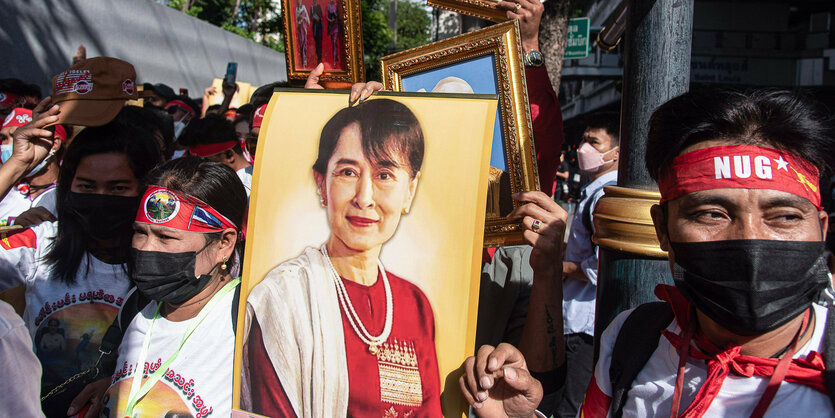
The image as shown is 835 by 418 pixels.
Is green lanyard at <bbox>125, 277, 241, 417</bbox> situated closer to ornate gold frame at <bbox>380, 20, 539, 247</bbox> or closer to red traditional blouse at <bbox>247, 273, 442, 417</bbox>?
red traditional blouse at <bbox>247, 273, 442, 417</bbox>

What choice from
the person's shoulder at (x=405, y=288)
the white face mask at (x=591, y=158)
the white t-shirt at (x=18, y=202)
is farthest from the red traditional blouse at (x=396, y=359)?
the white face mask at (x=591, y=158)

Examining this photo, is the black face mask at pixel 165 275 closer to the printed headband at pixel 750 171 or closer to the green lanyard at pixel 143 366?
the green lanyard at pixel 143 366

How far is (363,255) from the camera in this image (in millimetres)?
1604

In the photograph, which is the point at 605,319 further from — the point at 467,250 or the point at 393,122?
the point at 393,122

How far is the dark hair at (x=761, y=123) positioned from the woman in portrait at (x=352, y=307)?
0.67 m

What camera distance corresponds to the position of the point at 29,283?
90.7 inches

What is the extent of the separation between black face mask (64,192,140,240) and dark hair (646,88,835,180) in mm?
2106

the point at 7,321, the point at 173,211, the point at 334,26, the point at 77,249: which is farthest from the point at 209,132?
the point at 7,321

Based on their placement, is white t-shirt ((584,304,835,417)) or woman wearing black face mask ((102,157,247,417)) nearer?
white t-shirt ((584,304,835,417))

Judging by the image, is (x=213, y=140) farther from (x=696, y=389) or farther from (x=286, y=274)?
(x=696, y=389)

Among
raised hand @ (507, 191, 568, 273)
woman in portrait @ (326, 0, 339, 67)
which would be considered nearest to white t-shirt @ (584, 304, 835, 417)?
raised hand @ (507, 191, 568, 273)

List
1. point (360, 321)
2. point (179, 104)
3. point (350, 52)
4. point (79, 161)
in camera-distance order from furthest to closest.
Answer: point (179, 104) < point (79, 161) < point (350, 52) < point (360, 321)

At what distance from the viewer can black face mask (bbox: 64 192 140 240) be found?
235 centimetres

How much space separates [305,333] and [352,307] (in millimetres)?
161
